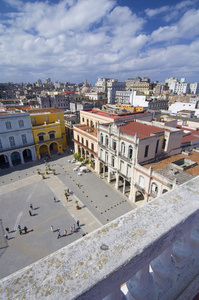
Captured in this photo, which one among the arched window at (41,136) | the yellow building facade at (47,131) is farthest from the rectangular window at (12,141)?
the arched window at (41,136)

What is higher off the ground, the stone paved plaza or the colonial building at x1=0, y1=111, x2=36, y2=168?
the colonial building at x1=0, y1=111, x2=36, y2=168

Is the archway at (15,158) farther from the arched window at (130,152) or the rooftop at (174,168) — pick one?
the rooftop at (174,168)

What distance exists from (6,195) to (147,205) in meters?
29.9

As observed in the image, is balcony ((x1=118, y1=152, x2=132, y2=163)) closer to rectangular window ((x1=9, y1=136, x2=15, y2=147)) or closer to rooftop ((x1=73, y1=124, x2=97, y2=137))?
rooftop ((x1=73, y1=124, x2=97, y2=137))

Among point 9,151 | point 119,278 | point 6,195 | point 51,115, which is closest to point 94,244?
point 119,278

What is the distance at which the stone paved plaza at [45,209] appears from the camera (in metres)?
18.6

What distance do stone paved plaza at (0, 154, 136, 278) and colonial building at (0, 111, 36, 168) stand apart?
4.24 m

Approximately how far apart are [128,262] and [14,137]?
129 feet

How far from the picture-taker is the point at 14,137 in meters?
36.2

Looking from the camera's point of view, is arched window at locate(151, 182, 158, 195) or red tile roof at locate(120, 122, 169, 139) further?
red tile roof at locate(120, 122, 169, 139)

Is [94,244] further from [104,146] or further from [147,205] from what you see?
[104,146]

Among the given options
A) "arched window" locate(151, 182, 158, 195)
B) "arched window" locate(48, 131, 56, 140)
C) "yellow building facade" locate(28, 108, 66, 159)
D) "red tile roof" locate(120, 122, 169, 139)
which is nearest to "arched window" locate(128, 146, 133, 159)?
"red tile roof" locate(120, 122, 169, 139)

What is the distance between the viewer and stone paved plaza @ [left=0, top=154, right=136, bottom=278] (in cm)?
1861

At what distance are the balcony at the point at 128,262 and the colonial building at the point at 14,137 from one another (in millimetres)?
37672
